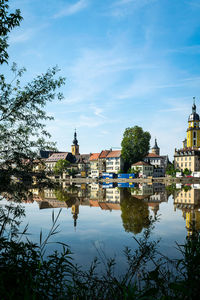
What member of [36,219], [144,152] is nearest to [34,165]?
[36,219]

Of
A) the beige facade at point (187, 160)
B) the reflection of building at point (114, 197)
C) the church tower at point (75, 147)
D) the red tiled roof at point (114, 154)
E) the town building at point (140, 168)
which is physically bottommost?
the reflection of building at point (114, 197)

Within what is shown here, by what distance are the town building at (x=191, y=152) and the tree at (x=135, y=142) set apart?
2163 centimetres

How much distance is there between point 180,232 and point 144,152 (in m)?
71.0

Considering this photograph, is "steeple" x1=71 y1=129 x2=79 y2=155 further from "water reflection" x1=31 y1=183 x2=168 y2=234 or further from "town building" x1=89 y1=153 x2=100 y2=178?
"water reflection" x1=31 y1=183 x2=168 y2=234

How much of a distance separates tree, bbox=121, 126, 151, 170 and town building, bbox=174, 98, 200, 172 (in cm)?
2163

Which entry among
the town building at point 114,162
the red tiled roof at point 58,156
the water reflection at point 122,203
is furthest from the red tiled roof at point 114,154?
the water reflection at point 122,203

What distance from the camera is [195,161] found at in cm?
9306

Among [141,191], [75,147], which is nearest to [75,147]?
[75,147]

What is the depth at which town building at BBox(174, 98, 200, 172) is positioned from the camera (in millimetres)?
93438

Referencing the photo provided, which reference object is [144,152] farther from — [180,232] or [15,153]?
[15,153]

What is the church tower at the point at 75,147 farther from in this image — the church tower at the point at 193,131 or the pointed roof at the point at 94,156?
the church tower at the point at 193,131

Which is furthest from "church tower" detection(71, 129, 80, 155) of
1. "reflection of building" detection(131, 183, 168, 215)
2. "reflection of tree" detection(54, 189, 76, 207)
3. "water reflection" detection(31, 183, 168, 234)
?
"reflection of tree" detection(54, 189, 76, 207)

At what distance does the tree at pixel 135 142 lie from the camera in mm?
81125

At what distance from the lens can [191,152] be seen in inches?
3706
